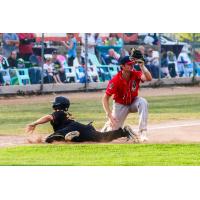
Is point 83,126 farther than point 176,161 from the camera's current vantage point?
Yes

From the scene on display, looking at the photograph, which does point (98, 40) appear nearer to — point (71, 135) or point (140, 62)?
point (140, 62)

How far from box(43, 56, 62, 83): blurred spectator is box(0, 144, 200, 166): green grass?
0.71 meters

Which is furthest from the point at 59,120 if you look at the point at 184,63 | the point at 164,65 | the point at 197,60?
the point at 197,60

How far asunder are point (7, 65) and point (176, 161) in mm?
1800

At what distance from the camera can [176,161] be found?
440 inches

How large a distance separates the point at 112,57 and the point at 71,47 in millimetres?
387

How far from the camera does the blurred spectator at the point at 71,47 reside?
12039mm

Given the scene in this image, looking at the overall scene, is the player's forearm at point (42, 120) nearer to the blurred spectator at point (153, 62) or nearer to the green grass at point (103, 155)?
the green grass at point (103, 155)

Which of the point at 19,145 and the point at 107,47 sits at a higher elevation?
the point at 107,47

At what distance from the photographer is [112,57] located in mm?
12164

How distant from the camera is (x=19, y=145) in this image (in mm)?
11750

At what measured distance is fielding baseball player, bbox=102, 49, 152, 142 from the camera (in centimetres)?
1194

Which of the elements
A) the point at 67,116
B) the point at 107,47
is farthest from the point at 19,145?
the point at 107,47

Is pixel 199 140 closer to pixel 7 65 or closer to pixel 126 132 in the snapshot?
pixel 126 132
